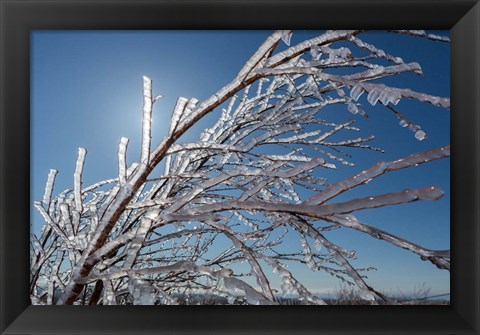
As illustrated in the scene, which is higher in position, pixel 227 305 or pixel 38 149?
pixel 38 149

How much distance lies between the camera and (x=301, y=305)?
1.50 meters

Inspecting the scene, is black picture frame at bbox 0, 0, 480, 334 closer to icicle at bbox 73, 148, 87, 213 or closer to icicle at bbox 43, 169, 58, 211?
icicle at bbox 43, 169, 58, 211

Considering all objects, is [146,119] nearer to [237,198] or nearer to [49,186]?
[237,198]

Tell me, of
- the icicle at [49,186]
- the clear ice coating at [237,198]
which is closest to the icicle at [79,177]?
the clear ice coating at [237,198]

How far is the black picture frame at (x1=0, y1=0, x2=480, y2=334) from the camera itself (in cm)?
141

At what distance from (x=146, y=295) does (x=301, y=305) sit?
62 centimetres
